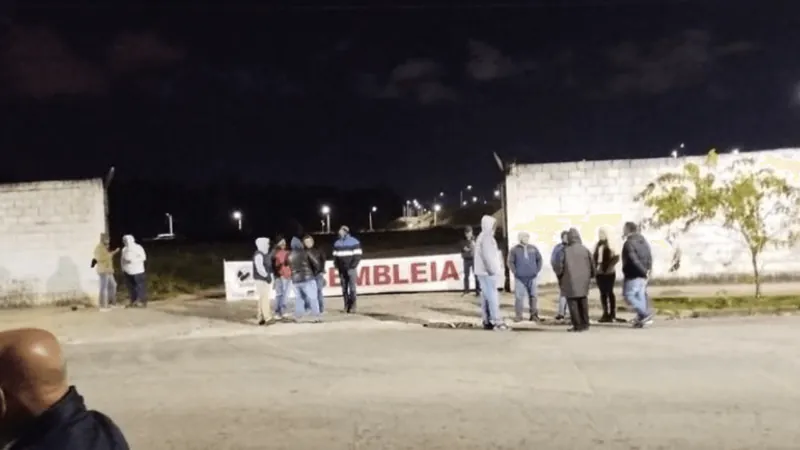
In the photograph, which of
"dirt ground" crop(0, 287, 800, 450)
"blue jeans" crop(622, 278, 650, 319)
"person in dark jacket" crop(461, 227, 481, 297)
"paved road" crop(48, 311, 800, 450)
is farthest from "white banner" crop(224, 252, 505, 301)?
"blue jeans" crop(622, 278, 650, 319)

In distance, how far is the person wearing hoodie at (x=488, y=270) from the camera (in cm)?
1573

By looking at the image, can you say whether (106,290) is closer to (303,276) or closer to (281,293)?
(281,293)

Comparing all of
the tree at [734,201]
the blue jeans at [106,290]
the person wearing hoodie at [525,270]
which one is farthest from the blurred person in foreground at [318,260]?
the tree at [734,201]

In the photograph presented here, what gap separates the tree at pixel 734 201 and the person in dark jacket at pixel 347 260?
21.2 feet

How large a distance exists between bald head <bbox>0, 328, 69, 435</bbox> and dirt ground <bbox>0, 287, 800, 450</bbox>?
5542mm

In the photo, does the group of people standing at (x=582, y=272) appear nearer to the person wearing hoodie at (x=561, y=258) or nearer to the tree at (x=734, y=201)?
the person wearing hoodie at (x=561, y=258)

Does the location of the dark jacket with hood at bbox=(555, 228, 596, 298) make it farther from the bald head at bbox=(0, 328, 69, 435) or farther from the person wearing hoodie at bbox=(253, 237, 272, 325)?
the bald head at bbox=(0, 328, 69, 435)

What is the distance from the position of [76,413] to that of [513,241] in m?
19.9

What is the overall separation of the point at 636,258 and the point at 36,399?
13.8 m

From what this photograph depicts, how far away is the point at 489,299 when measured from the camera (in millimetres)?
15914

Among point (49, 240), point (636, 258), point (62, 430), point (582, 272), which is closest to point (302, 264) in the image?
point (582, 272)

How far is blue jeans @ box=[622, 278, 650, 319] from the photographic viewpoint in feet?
51.3

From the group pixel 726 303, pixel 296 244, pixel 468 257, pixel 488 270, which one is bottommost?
pixel 726 303

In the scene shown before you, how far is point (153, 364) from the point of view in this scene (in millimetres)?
13633
